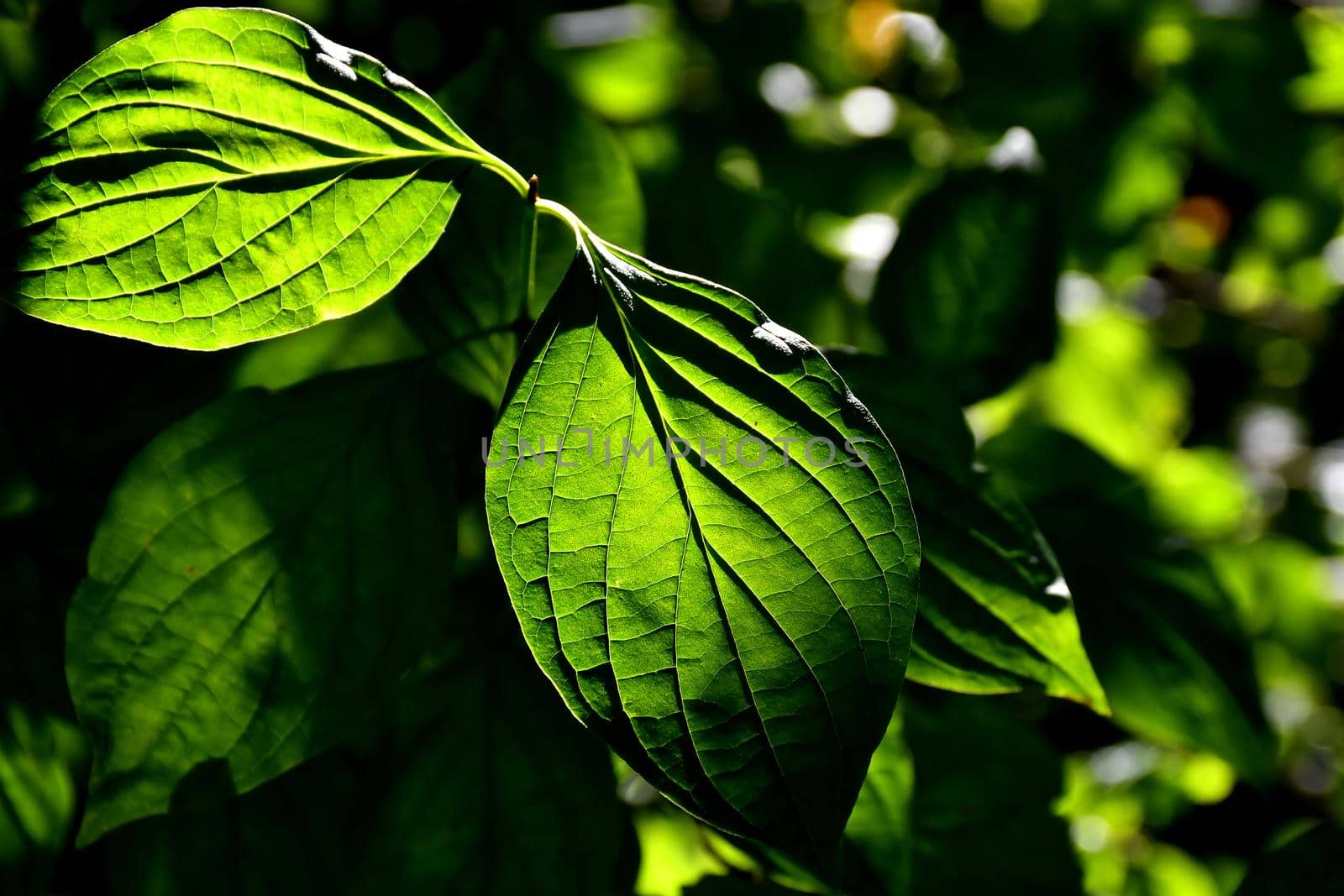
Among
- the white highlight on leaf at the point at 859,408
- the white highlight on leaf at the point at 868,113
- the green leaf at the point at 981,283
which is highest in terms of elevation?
the white highlight on leaf at the point at 859,408

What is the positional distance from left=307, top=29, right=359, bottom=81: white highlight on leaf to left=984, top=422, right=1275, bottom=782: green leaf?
530 millimetres

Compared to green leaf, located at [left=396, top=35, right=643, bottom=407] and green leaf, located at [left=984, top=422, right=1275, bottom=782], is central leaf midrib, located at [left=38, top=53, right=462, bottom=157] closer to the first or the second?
green leaf, located at [left=396, top=35, right=643, bottom=407]

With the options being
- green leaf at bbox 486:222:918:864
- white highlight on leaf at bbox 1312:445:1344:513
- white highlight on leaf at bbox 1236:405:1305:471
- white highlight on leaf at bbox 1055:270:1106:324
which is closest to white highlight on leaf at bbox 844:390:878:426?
green leaf at bbox 486:222:918:864

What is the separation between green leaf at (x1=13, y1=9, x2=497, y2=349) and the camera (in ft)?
1.17

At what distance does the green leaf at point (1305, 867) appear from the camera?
0.54 meters

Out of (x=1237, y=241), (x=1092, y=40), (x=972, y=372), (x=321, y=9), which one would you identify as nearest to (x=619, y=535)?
(x=972, y=372)

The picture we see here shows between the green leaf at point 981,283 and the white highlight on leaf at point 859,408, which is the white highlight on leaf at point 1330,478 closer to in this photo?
the green leaf at point 981,283

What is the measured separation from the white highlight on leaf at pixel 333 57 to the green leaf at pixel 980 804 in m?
0.49

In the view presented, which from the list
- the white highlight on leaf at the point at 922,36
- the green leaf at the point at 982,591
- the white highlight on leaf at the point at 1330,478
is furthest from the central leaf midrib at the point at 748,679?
the white highlight on leaf at the point at 1330,478

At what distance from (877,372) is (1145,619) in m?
0.31

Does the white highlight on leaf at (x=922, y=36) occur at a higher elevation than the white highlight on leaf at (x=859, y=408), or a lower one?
higher

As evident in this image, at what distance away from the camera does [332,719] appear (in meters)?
0.42

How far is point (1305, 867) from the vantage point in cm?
55

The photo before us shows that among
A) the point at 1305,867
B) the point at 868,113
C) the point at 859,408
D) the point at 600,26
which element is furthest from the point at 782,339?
the point at 868,113
